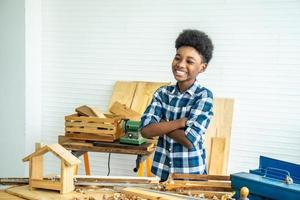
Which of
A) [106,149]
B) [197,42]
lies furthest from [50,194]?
[106,149]

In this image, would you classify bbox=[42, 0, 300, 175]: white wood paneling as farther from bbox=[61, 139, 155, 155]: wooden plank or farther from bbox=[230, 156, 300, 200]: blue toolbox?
bbox=[230, 156, 300, 200]: blue toolbox

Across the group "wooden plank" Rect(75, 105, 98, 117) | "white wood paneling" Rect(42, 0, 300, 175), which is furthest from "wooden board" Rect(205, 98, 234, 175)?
"wooden plank" Rect(75, 105, 98, 117)

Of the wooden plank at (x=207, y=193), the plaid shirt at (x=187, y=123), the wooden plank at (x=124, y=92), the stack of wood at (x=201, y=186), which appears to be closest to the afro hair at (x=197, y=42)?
the plaid shirt at (x=187, y=123)

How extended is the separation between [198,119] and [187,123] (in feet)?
0.24

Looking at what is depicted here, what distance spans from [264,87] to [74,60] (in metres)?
2.33

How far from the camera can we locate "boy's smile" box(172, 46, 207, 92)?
2.21m

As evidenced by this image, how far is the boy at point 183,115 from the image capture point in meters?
2.17

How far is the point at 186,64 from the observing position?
2.21 m

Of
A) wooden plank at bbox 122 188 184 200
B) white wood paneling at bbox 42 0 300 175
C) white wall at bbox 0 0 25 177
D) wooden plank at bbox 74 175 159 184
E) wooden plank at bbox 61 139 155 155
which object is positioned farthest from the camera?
white wall at bbox 0 0 25 177

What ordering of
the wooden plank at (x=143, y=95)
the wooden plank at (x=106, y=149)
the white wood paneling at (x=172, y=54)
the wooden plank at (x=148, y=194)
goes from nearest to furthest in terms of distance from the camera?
the wooden plank at (x=148, y=194)
the wooden plank at (x=106, y=149)
the white wood paneling at (x=172, y=54)
the wooden plank at (x=143, y=95)

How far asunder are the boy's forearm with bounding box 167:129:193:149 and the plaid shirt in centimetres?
2

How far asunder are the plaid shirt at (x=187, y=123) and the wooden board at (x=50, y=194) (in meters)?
0.62

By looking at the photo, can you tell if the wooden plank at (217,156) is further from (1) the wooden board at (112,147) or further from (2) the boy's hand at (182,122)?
(2) the boy's hand at (182,122)

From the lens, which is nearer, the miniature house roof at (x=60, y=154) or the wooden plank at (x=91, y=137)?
the miniature house roof at (x=60, y=154)
